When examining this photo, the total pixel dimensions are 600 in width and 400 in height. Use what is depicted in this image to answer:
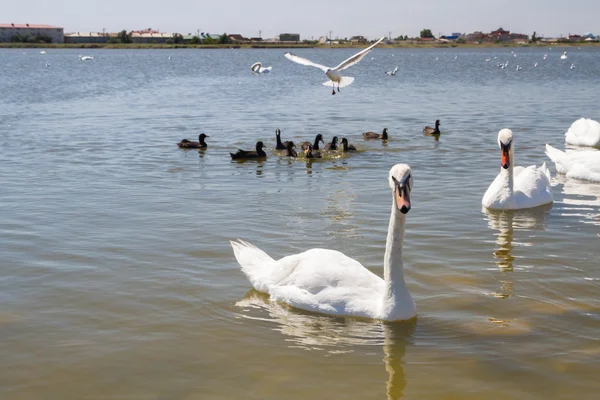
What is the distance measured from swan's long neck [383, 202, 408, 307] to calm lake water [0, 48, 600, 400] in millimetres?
287

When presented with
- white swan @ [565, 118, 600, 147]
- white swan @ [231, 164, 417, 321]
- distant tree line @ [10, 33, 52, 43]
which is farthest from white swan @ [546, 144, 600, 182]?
distant tree line @ [10, 33, 52, 43]

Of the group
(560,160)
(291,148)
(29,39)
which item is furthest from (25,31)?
(560,160)

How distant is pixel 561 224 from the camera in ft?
35.6

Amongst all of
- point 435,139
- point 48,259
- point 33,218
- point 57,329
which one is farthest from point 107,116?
point 57,329

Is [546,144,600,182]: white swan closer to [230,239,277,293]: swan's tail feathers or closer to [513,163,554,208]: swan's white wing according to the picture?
[513,163,554,208]: swan's white wing

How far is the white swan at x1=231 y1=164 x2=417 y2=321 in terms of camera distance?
7055mm

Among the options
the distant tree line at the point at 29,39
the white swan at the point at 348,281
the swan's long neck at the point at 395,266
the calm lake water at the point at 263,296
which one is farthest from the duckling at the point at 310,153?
the distant tree line at the point at 29,39

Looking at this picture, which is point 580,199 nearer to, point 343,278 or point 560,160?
point 560,160

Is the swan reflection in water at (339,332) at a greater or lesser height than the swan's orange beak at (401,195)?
lesser

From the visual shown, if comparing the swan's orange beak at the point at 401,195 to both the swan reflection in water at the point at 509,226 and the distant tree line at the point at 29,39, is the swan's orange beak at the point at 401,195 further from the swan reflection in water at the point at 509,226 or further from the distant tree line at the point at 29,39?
the distant tree line at the point at 29,39

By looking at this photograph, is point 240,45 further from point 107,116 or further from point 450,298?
point 450,298

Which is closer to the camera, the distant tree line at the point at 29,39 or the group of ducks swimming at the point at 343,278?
the group of ducks swimming at the point at 343,278

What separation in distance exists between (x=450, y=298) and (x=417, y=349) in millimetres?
1294

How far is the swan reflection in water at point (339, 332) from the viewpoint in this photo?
6586 millimetres
